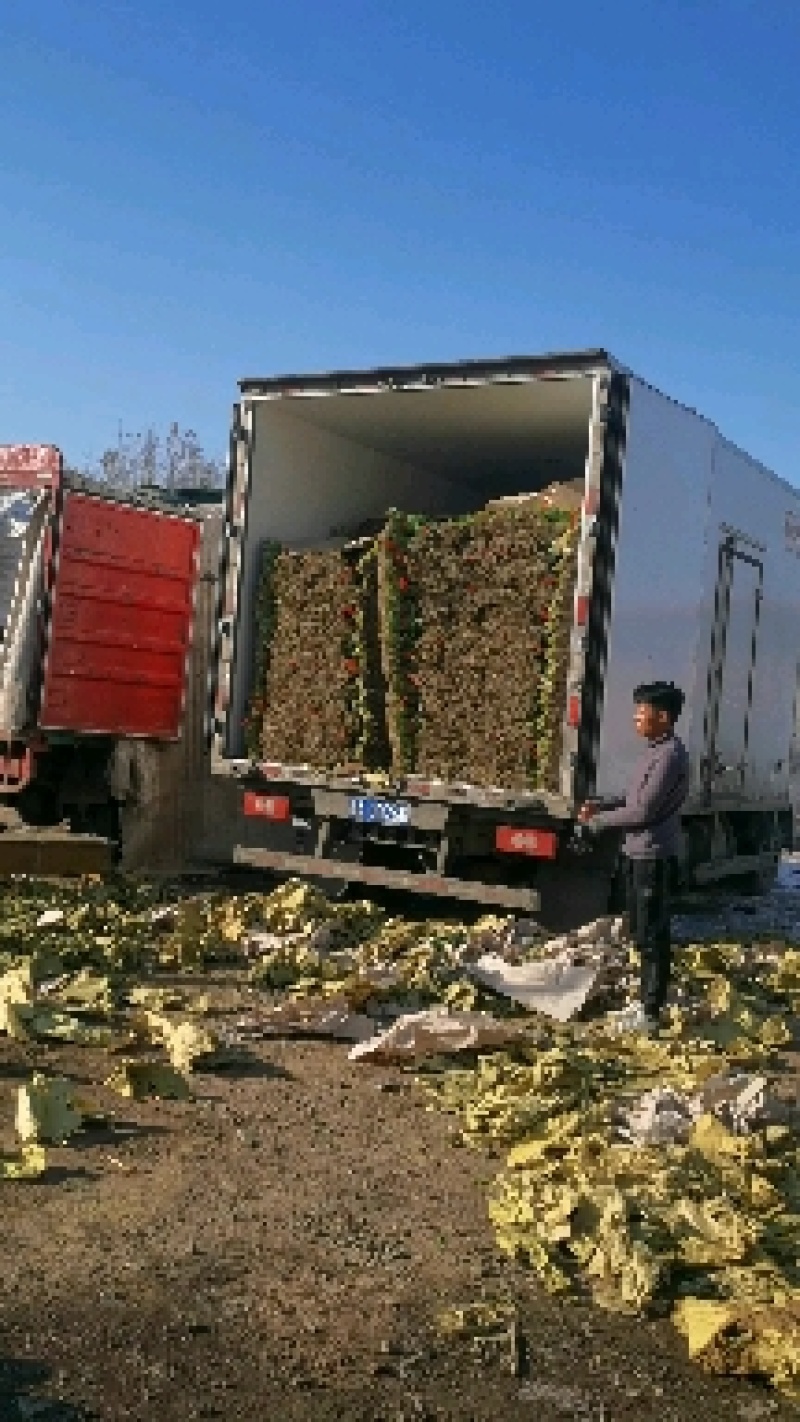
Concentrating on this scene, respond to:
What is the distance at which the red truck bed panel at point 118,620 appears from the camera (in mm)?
12266

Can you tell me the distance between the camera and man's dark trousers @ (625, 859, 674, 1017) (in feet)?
25.7

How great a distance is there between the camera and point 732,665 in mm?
12320

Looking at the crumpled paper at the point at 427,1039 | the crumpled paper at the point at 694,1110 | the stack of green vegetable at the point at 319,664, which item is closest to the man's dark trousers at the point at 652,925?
the crumpled paper at the point at 427,1039

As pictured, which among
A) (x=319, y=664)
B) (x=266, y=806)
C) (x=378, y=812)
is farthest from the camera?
(x=266, y=806)

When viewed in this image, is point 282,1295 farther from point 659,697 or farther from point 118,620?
point 118,620

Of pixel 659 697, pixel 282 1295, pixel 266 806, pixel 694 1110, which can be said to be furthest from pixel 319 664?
pixel 282 1295

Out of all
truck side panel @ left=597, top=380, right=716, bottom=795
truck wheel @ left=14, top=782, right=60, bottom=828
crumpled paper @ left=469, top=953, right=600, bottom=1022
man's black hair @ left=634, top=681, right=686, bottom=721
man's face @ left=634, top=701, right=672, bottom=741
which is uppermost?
truck side panel @ left=597, top=380, right=716, bottom=795

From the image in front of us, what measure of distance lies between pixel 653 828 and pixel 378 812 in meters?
2.94

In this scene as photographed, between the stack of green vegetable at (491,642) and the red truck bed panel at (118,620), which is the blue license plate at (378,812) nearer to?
the stack of green vegetable at (491,642)

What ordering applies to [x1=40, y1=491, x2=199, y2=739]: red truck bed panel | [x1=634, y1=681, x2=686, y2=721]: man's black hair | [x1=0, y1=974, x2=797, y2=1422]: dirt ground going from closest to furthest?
[x1=0, y1=974, x2=797, y2=1422]: dirt ground → [x1=634, y1=681, x2=686, y2=721]: man's black hair → [x1=40, y1=491, x2=199, y2=739]: red truck bed panel

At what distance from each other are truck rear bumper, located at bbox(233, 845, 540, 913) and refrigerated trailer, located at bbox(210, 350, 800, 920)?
0.05 feet

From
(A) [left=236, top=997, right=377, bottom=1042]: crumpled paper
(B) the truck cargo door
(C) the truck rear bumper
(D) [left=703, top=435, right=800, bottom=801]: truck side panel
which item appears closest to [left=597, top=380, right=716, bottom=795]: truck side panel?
(D) [left=703, top=435, right=800, bottom=801]: truck side panel

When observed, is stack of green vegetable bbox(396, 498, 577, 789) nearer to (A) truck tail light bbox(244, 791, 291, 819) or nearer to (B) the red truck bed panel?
(A) truck tail light bbox(244, 791, 291, 819)

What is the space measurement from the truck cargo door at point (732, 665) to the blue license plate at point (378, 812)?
290 cm
